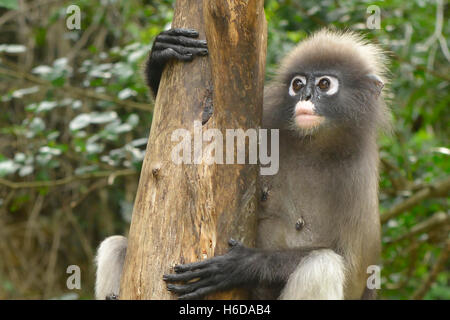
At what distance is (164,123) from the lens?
344cm

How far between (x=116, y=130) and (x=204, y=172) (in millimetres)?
1961

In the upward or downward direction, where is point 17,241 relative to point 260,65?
downward

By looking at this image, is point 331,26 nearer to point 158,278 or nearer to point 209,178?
point 209,178

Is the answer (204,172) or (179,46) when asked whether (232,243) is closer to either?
(204,172)

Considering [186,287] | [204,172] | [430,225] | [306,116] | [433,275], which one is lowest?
[433,275]

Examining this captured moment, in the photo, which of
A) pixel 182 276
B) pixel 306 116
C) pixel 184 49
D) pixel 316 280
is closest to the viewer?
pixel 182 276

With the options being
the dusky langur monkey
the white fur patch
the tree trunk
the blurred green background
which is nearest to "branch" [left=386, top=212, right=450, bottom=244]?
the blurred green background

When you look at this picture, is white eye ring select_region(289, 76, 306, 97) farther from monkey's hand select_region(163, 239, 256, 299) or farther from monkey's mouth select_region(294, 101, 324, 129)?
monkey's hand select_region(163, 239, 256, 299)

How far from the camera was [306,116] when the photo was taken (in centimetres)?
396

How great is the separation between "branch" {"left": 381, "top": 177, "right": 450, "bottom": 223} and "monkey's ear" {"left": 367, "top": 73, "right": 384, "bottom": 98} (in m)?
1.87

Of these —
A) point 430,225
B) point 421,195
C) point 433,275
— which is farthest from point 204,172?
point 430,225

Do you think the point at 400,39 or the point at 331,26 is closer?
the point at 331,26

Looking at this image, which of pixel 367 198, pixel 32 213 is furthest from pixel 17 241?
pixel 367 198
